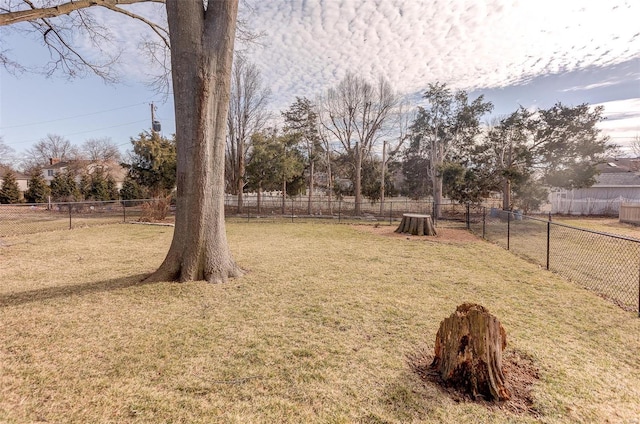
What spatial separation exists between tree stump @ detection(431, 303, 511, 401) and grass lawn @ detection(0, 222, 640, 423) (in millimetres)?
155

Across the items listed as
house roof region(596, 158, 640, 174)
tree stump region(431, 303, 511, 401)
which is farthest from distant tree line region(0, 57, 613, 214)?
tree stump region(431, 303, 511, 401)

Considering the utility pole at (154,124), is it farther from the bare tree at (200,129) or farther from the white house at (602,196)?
the white house at (602,196)

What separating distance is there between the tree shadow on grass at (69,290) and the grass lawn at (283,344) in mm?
33

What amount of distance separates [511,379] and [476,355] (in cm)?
47

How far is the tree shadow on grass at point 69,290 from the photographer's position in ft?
12.6

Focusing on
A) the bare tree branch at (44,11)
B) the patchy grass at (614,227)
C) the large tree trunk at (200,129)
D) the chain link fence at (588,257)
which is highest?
the bare tree branch at (44,11)

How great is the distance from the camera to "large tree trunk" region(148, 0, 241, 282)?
428cm

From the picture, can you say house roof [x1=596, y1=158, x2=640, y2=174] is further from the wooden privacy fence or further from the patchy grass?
the patchy grass

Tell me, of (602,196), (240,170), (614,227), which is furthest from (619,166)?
(240,170)

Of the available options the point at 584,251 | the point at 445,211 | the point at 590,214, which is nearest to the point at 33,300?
the point at 584,251

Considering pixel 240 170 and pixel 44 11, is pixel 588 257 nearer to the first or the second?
pixel 44 11

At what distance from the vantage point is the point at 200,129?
436cm

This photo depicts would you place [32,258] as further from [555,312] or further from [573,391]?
[555,312]

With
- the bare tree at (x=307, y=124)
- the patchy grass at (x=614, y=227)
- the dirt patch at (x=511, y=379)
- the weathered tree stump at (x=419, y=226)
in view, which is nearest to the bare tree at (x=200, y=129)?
the dirt patch at (x=511, y=379)
